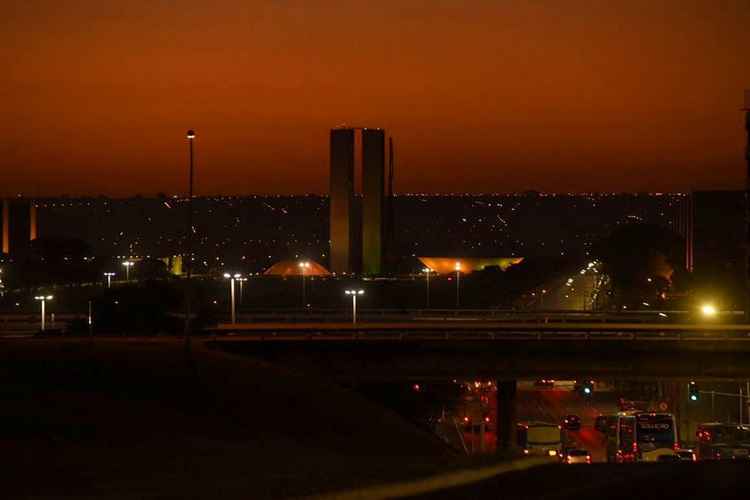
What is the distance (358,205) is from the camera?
139 meters

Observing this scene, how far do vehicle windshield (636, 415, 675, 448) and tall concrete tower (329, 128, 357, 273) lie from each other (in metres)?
77.5

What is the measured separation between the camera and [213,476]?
73.0 feet

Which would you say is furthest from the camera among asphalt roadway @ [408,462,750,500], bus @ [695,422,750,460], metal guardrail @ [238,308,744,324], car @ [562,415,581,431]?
metal guardrail @ [238,308,744,324]

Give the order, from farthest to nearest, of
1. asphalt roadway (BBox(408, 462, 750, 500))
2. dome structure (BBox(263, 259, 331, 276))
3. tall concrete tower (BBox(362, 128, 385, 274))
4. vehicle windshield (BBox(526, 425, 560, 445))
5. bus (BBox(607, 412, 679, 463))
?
1. dome structure (BBox(263, 259, 331, 276))
2. tall concrete tower (BBox(362, 128, 385, 274))
3. vehicle windshield (BBox(526, 425, 560, 445))
4. bus (BBox(607, 412, 679, 463))
5. asphalt roadway (BBox(408, 462, 750, 500))

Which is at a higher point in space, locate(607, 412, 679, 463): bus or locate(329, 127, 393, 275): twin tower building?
locate(329, 127, 393, 275): twin tower building

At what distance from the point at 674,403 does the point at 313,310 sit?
25440 millimetres

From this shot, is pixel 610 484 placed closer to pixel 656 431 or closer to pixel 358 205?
pixel 656 431

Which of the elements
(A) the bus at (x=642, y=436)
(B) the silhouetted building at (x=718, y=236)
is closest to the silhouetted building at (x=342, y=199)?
(B) the silhouetted building at (x=718, y=236)

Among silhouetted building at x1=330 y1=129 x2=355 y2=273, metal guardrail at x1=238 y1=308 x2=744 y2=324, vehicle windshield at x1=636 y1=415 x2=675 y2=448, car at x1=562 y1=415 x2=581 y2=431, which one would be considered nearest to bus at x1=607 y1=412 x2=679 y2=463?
vehicle windshield at x1=636 y1=415 x2=675 y2=448

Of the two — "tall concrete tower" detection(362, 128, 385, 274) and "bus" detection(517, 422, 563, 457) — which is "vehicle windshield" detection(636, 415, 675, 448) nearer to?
"bus" detection(517, 422, 563, 457)

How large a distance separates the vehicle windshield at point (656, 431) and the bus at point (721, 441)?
133 centimetres

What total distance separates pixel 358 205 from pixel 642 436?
3314 inches

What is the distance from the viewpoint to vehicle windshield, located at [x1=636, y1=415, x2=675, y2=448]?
56.8 meters

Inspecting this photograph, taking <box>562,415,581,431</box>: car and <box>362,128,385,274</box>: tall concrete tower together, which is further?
<box>362,128,385,274</box>: tall concrete tower
